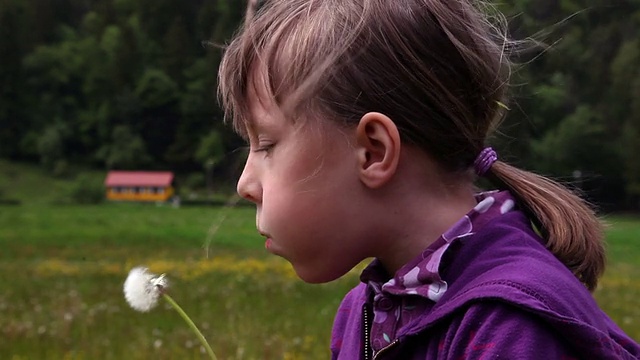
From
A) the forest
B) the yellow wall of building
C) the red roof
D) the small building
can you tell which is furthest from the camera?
the red roof

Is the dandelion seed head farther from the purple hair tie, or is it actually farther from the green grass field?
the purple hair tie

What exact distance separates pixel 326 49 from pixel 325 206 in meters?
0.22

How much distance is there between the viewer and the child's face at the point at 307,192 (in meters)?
1.22

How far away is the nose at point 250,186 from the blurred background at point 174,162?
0.14 meters

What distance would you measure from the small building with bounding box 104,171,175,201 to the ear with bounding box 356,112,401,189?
124 feet

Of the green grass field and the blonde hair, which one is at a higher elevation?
the blonde hair

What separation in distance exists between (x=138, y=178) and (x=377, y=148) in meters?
40.6

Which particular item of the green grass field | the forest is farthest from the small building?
the green grass field

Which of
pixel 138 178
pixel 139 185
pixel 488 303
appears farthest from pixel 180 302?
pixel 139 185

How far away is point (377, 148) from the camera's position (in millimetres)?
1202

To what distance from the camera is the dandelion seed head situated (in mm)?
1212

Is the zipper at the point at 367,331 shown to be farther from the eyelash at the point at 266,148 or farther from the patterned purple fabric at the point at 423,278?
the eyelash at the point at 266,148

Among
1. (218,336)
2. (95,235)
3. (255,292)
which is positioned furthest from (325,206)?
(95,235)

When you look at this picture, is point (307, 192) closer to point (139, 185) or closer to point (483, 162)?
point (483, 162)
